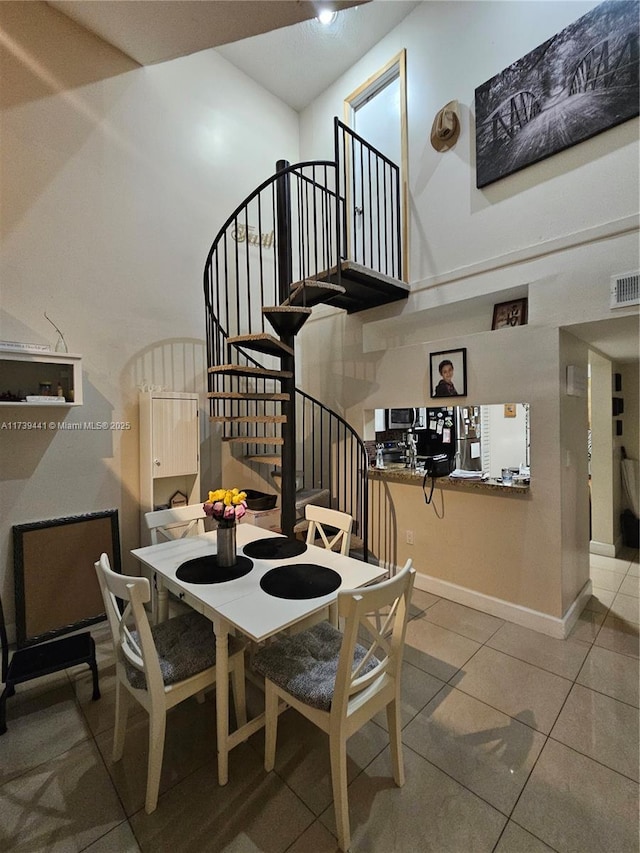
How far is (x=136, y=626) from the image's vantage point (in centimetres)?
137

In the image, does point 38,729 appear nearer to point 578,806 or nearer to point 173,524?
point 173,524

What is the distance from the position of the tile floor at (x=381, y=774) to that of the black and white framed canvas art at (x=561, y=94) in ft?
11.6

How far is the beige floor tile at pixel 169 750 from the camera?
1.56m

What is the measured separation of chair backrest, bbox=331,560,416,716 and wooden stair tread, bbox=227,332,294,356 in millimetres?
1885

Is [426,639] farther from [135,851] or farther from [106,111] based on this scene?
[106,111]

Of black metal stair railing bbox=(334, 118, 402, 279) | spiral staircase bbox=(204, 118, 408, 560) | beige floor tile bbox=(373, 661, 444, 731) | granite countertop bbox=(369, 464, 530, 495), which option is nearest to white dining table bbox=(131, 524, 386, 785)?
beige floor tile bbox=(373, 661, 444, 731)

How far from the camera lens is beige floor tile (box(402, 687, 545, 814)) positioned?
5.15 ft

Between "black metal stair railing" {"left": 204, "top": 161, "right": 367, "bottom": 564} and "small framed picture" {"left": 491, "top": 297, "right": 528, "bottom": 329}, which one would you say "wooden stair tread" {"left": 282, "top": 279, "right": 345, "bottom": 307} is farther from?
"small framed picture" {"left": 491, "top": 297, "right": 528, "bottom": 329}

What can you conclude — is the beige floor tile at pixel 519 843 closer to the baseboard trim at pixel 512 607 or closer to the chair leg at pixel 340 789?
the chair leg at pixel 340 789

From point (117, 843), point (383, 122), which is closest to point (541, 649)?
point (117, 843)

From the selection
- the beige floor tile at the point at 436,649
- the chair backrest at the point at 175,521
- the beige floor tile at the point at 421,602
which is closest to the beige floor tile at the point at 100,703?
the chair backrest at the point at 175,521

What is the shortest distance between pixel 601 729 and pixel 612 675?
0.53m

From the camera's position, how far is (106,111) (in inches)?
122

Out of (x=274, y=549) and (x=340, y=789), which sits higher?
(x=274, y=549)
